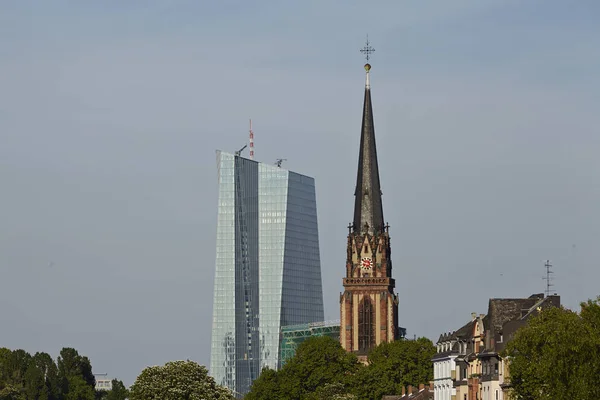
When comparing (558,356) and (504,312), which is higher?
(504,312)

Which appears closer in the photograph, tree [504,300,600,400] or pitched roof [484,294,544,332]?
tree [504,300,600,400]

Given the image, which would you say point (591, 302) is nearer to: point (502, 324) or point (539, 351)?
point (539, 351)

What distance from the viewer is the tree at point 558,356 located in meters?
160

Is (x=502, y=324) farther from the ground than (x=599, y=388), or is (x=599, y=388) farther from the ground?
(x=502, y=324)

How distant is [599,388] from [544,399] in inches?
204

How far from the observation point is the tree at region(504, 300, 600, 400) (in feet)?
525

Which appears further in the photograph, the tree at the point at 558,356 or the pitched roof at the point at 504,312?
the pitched roof at the point at 504,312

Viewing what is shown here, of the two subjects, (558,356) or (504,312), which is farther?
(504,312)

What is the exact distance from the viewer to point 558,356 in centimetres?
16225

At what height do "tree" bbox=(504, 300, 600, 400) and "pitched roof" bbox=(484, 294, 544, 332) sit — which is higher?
"pitched roof" bbox=(484, 294, 544, 332)

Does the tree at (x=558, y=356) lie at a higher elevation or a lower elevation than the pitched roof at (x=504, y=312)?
lower

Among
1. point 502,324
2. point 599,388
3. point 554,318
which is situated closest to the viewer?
point 599,388

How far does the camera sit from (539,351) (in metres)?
168

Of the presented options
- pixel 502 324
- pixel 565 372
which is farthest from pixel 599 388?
pixel 502 324
